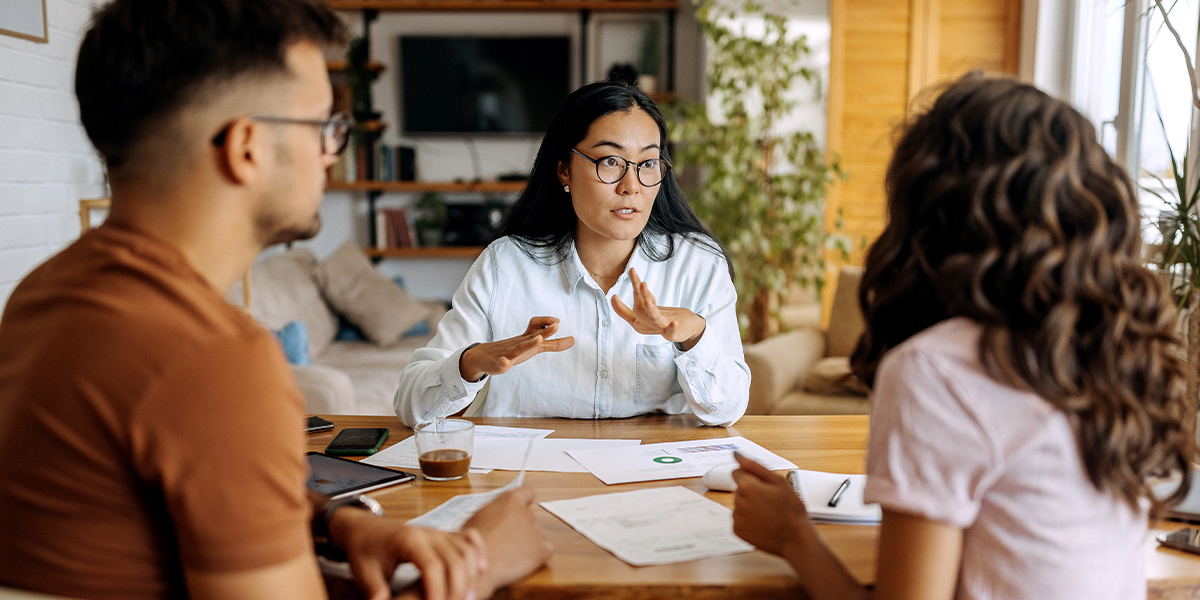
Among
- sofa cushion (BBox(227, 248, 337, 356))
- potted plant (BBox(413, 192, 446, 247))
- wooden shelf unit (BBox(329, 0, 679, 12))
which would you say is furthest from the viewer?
potted plant (BBox(413, 192, 446, 247))

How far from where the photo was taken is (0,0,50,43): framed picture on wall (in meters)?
2.48

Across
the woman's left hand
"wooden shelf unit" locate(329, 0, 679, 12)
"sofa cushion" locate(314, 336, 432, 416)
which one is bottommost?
"sofa cushion" locate(314, 336, 432, 416)

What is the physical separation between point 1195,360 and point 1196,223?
345 millimetres

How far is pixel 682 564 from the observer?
0.96 m

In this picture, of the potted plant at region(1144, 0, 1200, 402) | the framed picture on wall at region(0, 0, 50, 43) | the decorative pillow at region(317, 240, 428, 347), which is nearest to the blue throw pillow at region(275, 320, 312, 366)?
the decorative pillow at region(317, 240, 428, 347)

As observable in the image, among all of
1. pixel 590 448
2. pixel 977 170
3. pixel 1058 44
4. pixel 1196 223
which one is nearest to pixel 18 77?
pixel 590 448

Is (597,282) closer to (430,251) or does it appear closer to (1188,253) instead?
(1188,253)

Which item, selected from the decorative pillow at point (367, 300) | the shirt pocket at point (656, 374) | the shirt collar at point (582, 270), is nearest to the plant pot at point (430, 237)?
the decorative pillow at point (367, 300)

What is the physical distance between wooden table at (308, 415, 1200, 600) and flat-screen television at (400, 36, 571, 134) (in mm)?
3929

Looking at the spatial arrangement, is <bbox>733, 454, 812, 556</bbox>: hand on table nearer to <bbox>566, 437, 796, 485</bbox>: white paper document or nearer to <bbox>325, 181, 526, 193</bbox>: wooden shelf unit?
<bbox>566, 437, 796, 485</bbox>: white paper document

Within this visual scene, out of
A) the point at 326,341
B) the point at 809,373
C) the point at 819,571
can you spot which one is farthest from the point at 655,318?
the point at 326,341

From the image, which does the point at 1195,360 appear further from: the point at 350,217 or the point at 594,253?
the point at 350,217

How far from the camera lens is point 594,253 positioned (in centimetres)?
187

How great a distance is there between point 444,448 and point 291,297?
300 cm
